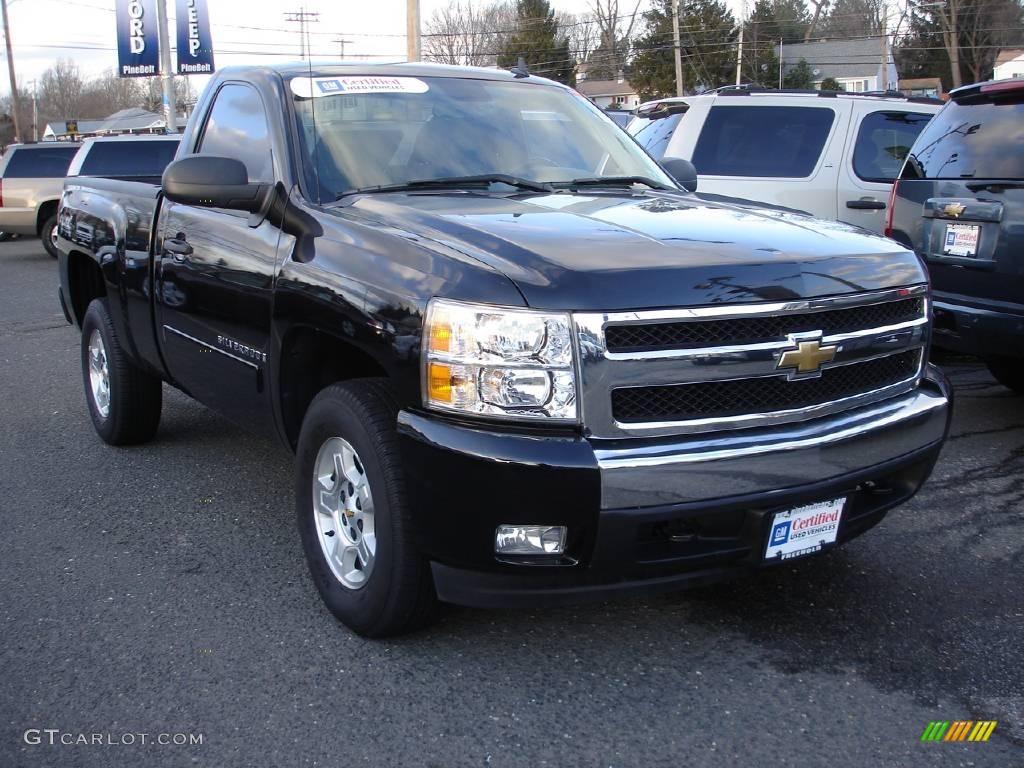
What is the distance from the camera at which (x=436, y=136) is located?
13.9 ft

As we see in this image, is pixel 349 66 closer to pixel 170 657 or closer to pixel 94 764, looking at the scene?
pixel 170 657

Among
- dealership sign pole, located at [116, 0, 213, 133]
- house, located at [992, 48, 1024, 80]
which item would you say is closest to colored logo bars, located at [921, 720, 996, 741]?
dealership sign pole, located at [116, 0, 213, 133]

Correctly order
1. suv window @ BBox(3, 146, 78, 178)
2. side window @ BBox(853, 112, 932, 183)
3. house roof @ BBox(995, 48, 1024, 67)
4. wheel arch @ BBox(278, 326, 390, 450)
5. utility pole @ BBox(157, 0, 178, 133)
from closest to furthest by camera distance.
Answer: wheel arch @ BBox(278, 326, 390, 450), side window @ BBox(853, 112, 932, 183), suv window @ BBox(3, 146, 78, 178), utility pole @ BBox(157, 0, 178, 133), house roof @ BBox(995, 48, 1024, 67)

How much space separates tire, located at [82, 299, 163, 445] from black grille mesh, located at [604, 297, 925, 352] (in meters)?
3.46

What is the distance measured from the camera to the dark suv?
211 inches

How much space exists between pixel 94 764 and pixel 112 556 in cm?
155

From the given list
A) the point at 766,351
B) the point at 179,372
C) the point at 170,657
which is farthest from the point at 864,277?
the point at 179,372

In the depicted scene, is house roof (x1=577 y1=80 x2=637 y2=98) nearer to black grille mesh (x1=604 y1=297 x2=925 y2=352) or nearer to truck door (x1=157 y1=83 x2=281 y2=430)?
truck door (x1=157 y1=83 x2=281 y2=430)

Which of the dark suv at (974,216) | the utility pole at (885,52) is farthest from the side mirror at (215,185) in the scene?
the utility pole at (885,52)

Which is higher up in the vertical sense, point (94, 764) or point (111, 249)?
point (111, 249)

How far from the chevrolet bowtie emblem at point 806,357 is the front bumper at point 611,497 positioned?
0.59 feet

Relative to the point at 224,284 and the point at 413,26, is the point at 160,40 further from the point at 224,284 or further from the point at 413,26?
the point at 224,284

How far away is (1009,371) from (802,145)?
2665 millimetres

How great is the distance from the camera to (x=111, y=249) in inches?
209
